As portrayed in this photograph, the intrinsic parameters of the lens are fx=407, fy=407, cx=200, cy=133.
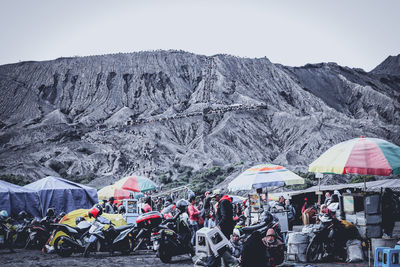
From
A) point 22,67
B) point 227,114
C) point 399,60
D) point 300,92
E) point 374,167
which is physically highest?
point 399,60

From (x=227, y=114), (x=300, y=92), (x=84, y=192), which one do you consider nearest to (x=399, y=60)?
(x=300, y=92)

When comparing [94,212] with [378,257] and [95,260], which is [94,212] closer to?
[95,260]

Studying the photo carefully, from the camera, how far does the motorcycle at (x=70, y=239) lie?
11.7 meters

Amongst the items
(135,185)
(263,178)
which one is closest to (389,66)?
(135,185)

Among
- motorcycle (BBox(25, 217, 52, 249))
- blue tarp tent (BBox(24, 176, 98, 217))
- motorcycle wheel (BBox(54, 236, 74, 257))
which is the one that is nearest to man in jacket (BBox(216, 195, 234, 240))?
motorcycle wheel (BBox(54, 236, 74, 257))

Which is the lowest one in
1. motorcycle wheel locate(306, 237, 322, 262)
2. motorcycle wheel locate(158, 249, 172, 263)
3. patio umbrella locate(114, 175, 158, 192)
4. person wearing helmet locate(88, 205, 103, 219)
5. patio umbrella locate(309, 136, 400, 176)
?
motorcycle wheel locate(158, 249, 172, 263)

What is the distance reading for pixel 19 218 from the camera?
15.7 metres

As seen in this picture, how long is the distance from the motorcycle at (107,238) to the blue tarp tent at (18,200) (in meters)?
6.07

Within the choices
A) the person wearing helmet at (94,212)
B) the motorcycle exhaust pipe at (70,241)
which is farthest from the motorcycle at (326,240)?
the motorcycle exhaust pipe at (70,241)

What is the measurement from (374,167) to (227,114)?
5636 centimetres

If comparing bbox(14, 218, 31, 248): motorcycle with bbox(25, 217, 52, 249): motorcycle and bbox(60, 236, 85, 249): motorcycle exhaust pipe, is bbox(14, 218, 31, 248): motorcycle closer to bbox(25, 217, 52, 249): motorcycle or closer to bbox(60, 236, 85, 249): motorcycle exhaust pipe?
bbox(25, 217, 52, 249): motorcycle

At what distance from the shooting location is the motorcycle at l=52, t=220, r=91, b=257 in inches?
461

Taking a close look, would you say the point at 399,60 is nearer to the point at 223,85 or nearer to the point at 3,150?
the point at 223,85

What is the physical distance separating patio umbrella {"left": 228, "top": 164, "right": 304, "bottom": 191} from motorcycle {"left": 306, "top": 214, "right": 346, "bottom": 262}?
3.37 metres
